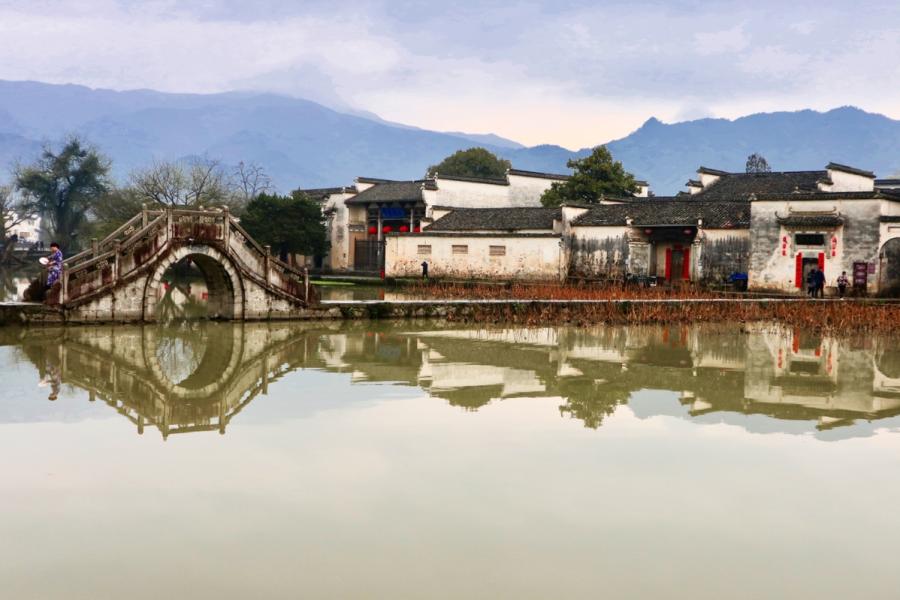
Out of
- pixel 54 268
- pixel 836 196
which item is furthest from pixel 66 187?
pixel 836 196

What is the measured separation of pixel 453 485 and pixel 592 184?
144ft

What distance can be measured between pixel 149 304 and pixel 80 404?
9.57 m

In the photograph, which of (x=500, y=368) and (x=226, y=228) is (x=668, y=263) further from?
(x=500, y=368)

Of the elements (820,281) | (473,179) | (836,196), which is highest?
(473,179)

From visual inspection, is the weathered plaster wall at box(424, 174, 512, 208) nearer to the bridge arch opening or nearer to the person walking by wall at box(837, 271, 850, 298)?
the person walking by wall at box(837, 271, 850, 298)

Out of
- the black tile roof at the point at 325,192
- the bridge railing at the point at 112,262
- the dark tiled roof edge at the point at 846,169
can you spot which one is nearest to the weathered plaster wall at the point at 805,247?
the dark tiled roof edge at the point at 846,169

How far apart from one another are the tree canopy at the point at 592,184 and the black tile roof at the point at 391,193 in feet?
23.6

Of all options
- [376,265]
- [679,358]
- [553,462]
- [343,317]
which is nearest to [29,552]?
[553,462]

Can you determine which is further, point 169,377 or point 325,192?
point 325,192

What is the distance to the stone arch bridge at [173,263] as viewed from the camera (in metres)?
19.2

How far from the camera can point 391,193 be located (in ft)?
167

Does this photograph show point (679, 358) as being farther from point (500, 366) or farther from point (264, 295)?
point (264, 295)

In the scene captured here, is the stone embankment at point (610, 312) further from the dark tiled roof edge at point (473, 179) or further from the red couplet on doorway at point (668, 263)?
the dark tiled roof edge at point (473, 179)

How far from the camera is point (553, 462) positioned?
8.49 metres
